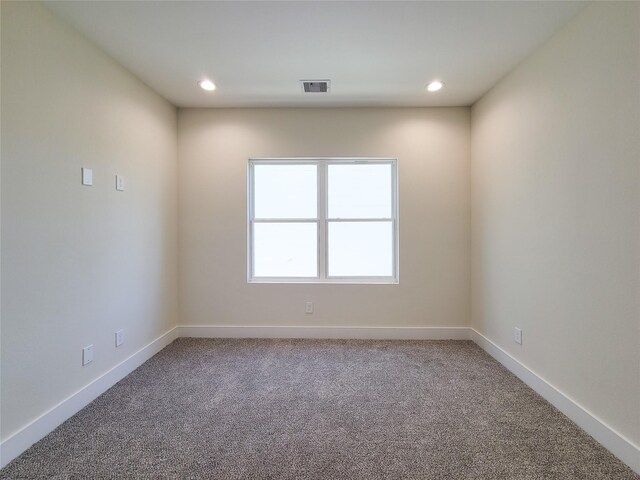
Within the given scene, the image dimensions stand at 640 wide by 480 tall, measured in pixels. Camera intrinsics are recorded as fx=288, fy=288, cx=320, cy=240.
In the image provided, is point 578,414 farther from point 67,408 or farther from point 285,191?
point 67,408

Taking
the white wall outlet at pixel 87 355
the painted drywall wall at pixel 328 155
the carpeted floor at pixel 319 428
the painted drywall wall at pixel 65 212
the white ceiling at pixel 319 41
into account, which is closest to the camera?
the carpeted floor at pixel 319 428

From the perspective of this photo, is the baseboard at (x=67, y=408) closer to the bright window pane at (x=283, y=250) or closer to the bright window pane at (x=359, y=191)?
the bright window pane at (x=283, y=250)

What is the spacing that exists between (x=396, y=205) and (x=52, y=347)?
3.10 meters

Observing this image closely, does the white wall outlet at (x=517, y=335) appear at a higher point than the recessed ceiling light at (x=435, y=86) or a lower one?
lower

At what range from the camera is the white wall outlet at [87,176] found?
6.63ft

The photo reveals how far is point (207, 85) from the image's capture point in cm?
270

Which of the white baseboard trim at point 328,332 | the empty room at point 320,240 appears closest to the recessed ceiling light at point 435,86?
the empty room at point 320,240

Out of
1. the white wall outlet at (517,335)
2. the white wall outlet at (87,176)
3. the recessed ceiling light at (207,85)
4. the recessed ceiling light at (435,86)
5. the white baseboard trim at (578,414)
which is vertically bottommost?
the white baseboard trim at (578,414)

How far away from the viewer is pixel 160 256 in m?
2.97

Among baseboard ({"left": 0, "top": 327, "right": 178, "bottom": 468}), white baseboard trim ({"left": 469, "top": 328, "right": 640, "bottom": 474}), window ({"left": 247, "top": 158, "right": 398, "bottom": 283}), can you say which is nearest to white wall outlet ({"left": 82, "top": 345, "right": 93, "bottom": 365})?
baseboard ({"left": 0, "top": 327, "right": 178, "bottom": 468})

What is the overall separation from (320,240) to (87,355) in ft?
7.38

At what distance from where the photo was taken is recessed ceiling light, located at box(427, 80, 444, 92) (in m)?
2.65

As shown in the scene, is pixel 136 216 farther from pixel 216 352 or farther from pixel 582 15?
pixel 582 15

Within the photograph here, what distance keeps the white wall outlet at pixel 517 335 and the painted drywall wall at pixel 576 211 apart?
45 millimetres
